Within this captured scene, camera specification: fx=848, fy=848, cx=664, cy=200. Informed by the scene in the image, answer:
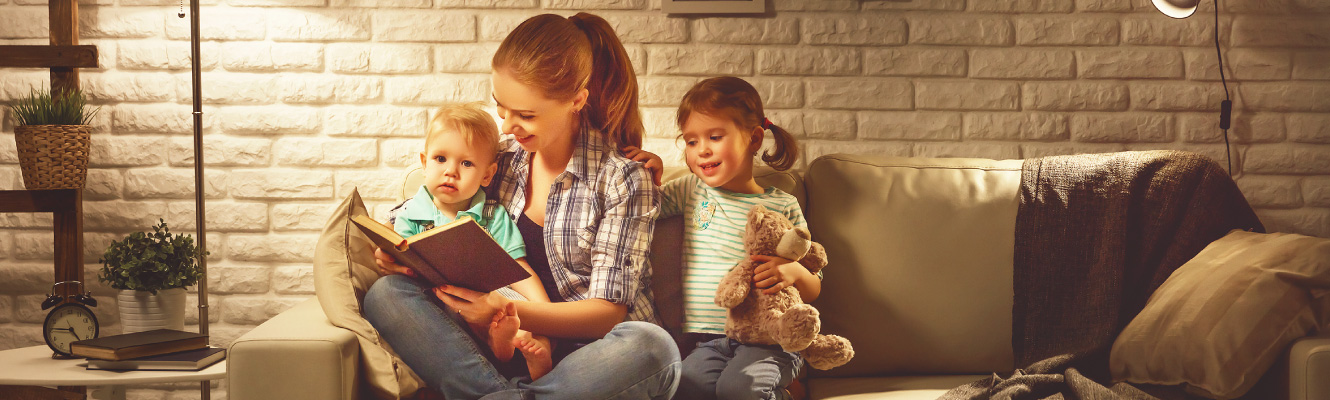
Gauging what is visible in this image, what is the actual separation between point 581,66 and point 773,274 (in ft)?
1.83

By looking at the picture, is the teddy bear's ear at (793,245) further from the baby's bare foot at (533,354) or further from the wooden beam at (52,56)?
the wooden beam at (52,56)

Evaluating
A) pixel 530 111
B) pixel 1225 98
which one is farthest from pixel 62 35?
pixel 1225 98

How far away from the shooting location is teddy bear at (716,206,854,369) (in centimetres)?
154

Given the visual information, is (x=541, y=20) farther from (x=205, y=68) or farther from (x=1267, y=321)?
(x=1267, y=321)

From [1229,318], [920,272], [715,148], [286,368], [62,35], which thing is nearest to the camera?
[286,368]

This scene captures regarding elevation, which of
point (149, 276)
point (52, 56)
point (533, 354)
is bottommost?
point (533, 354)

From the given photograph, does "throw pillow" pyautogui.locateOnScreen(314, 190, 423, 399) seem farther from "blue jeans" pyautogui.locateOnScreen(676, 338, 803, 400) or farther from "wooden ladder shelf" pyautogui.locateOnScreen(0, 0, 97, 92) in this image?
"wooden ladder shelf" pyautogui.locateOnScreen(0, 0, 97, 92)

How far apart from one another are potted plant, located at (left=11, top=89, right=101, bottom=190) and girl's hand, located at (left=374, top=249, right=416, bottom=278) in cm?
85

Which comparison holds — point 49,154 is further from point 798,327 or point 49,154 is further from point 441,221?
point 798,327

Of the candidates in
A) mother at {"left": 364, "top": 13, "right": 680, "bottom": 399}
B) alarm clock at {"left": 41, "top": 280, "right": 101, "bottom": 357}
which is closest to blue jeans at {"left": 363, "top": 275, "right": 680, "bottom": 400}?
mother at {"left": 364, "top": 13, "right": 680, "bottom": 399}

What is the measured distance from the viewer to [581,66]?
168cm

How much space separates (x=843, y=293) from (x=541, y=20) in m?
0.84

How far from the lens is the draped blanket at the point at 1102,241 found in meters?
1.71

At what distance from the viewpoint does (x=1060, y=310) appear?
1.75 m
